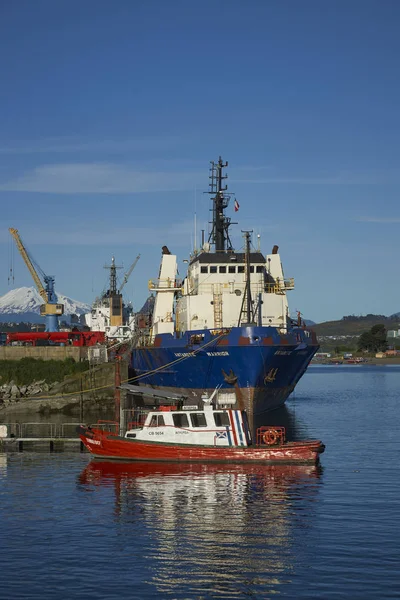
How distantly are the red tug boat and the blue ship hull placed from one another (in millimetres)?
16203

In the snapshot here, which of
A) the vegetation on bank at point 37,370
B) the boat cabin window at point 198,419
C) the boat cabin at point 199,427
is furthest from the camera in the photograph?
the vegetation on bank at point 37,370

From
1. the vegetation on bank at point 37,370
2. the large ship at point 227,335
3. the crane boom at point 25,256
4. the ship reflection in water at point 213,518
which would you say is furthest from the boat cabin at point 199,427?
the crane boom at point 25,256

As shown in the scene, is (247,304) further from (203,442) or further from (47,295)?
(47,295)

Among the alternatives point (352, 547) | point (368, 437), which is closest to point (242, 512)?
point (352, 547)

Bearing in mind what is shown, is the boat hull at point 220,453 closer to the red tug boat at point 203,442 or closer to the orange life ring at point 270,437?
the red tug boat at point 203,442

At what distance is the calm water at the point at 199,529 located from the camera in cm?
2445

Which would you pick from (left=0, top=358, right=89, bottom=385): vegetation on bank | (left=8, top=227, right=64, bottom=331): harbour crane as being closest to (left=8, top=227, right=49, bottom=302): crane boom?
(left=8, top=227, right=64, bottom=331): harbour crane

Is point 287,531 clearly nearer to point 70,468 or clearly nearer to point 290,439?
point 70,468

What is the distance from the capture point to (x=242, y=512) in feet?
109

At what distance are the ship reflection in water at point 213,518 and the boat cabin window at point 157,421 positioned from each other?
84.8 inches

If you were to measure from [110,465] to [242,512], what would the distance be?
12814 mm

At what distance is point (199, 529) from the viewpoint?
30516 mm

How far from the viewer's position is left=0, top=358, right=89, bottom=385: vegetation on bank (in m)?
87.2

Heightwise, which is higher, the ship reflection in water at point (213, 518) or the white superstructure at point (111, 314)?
the white superstructure at point (111, 314)
